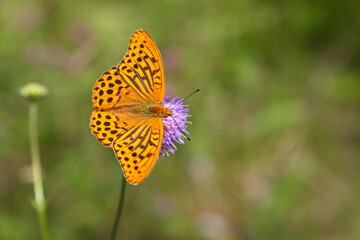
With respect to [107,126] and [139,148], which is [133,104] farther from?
[139,148]

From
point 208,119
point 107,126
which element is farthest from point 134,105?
point 208,119

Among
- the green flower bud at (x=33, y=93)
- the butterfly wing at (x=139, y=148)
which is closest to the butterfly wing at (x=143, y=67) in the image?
the butterfly wing at (x=139, y=148)

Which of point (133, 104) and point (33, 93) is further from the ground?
point (33, 93)

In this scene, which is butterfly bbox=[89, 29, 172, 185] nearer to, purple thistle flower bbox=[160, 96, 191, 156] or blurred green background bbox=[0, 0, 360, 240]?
purple thistle flower bbox=[160, 96, 191, 156]

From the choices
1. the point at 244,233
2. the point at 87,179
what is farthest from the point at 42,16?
the point at 244,233

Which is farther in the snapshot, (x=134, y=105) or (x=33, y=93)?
(x=33, y=93)

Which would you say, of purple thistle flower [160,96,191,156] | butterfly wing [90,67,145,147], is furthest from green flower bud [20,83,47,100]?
purple thistle flower [160,96,191,156]

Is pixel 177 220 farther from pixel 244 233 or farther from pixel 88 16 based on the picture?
pixel 88 16

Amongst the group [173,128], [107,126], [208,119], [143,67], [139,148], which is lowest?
[139,148]
